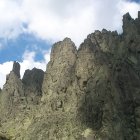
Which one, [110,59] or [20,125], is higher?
[110,59]

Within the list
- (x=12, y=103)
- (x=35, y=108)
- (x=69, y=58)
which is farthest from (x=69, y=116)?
(x=12, y=103)

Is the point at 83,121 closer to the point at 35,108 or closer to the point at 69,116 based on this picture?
the point at 69,116

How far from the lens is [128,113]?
126938mm

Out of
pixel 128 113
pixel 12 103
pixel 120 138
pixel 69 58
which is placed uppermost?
pixel 69 58

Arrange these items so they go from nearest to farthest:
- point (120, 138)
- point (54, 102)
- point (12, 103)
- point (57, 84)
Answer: point (120, 138), point (54, 102), point (57, 84), point (12, 103)

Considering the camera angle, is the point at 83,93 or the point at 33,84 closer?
the point at 83,93

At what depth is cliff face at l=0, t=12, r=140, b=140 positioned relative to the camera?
412 ft

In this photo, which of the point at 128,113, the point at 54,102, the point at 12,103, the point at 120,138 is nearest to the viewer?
the point at 120,138

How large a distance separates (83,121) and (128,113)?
1392cm

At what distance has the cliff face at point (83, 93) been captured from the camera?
125m

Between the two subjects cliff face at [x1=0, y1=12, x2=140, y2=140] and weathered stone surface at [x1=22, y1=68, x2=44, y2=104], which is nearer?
cliff face at [x1=0, y1=12, x2=140, y2=140]

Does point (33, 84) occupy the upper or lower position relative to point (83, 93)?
upper

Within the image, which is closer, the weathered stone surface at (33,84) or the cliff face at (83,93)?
the cliff face at (83,93)

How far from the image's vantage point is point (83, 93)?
140 m
